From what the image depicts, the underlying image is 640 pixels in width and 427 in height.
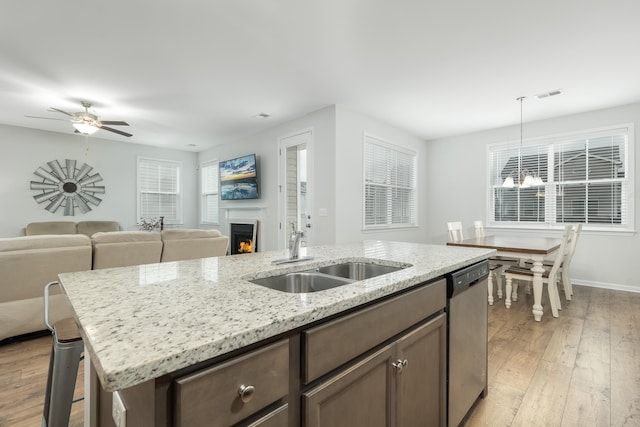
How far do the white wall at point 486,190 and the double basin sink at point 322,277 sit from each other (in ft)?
15.8

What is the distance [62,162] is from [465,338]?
23.7 feet

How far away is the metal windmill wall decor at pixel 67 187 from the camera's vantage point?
5.63m

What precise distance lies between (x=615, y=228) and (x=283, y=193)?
5011 mm

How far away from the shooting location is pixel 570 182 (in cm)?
481

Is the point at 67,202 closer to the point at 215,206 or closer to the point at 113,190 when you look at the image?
the point at 113,190

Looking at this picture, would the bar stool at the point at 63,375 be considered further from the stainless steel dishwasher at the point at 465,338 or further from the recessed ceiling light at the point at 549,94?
the recessed ceiling light at the point at 549,94

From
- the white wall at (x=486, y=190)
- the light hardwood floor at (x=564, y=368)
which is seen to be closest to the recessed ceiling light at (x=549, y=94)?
the white wall at (x=486, y=190)

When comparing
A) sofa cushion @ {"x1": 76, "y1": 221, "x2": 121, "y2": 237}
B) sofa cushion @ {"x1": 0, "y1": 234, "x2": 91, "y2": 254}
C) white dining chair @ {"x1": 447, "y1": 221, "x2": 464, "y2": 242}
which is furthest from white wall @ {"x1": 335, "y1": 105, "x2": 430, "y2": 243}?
sofa cushion @ {"x1": 76, "y1": 221, "x2": 121, "y2": 237}

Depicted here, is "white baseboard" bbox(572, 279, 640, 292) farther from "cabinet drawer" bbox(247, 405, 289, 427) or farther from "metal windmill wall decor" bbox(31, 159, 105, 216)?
"metal windmill wall decor" bbox(31, 159, 105, 216)

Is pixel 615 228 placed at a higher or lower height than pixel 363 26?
lower

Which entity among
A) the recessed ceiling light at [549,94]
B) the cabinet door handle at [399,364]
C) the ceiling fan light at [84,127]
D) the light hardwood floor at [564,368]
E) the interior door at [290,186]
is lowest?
the light hardwood floor at [564,368]

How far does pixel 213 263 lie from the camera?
1.52 meters

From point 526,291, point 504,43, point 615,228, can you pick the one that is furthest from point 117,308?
point 615,228

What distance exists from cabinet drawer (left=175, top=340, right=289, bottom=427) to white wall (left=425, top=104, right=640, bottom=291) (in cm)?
570
